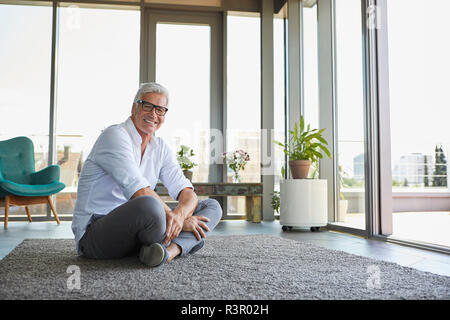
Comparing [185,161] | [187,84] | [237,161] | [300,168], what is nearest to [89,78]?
[187,84]

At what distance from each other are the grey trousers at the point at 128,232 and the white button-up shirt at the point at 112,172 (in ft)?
0.23

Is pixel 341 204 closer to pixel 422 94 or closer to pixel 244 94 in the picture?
pixel 422 94

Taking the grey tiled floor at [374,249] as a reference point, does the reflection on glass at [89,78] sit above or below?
above

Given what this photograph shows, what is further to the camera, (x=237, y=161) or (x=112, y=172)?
(x=237, y=161)

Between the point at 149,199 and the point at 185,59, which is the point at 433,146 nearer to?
the point at 149,199

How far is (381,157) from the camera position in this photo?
300 cm

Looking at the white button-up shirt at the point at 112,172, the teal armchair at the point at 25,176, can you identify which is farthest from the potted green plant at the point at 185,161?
the white button-up shirt at the point at 112,172

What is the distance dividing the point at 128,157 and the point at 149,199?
228mm

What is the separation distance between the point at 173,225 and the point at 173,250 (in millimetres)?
168

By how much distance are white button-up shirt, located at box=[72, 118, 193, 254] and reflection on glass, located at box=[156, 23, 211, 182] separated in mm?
3018

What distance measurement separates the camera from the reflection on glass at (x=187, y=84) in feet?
16.6

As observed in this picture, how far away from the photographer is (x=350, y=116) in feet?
Result: 11.5

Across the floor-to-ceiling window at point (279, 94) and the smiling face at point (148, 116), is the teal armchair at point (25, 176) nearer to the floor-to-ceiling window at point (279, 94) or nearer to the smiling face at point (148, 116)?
the floor-to-ceiling window at point (279, 94)

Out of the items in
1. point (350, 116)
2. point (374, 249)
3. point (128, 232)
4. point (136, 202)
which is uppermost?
point (350, 116)
